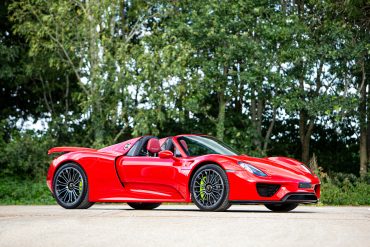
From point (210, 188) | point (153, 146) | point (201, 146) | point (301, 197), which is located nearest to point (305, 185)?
point (301, 197)

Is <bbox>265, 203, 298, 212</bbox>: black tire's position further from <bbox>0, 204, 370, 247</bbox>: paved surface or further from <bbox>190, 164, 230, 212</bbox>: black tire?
<bbox>0, 204, 370, 247</bbox>: paved surface

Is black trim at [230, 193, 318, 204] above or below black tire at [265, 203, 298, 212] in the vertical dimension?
above

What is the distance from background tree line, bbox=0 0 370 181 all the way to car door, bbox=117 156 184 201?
1142 centimetres

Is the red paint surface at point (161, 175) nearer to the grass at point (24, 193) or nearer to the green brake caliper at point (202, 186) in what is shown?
the green brake caliper at point (202, 186)

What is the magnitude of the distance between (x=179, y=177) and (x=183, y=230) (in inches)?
129

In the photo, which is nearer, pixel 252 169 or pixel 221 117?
pixel 252 169

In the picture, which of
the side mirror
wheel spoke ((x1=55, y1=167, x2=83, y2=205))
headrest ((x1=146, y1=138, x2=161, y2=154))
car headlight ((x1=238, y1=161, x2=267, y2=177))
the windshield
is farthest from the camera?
wheel spoke ((x1=55, y1=167, x2=83, y2=205))

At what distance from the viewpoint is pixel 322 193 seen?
17.1 meters

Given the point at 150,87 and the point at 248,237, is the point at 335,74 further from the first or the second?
the point at 248,237

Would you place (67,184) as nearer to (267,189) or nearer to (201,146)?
(201,146)

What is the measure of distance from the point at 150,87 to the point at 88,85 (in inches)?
107

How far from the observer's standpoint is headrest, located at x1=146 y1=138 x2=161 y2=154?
11.7m

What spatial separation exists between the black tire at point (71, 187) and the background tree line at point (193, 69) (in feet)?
35.8

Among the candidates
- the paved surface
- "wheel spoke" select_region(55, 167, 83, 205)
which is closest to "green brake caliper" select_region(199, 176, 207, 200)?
the paved surface
